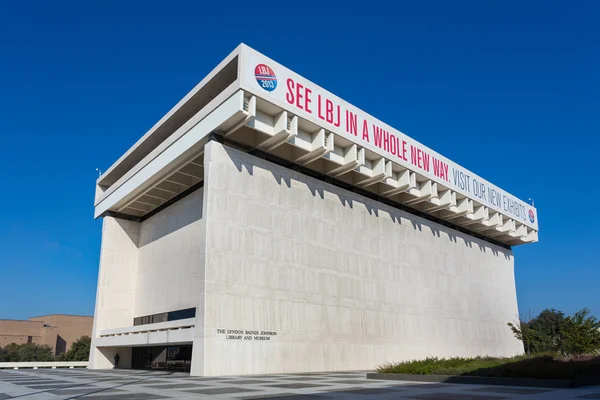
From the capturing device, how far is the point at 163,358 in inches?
1399

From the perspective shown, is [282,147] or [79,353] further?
[79,353]

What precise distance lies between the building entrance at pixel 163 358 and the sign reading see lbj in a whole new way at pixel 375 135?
1713cm

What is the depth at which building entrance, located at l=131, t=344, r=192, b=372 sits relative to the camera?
107 ft

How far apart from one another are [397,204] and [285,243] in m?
14.6

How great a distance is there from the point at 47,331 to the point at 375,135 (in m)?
94.6

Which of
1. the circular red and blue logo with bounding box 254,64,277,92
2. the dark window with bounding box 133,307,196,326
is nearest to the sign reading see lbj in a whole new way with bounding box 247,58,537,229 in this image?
the circular red and blue logo with bounding box 254,64,277,92

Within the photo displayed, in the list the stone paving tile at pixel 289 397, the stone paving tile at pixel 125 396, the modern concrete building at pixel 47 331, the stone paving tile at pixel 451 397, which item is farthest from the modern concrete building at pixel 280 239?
the modern concrete building at pixel 47 331

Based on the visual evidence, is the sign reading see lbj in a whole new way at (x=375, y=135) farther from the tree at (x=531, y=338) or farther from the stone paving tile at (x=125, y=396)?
the stone paving tile at (x=125, y=396)

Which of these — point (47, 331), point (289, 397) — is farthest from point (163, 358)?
point (47, 331)

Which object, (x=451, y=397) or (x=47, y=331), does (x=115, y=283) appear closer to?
(x=451, y=397)

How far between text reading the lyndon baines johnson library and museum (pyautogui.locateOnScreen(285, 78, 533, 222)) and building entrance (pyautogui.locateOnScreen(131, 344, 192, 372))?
17349 mm

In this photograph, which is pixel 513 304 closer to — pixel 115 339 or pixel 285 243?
pixel 285 243

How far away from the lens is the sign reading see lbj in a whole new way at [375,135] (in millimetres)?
30078

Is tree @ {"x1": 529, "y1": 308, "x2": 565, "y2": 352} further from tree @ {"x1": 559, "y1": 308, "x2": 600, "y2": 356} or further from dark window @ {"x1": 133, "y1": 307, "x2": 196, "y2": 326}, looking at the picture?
dark window @ {"x1": 133, "y1": 307, "x2": 196, "y2": 326}
